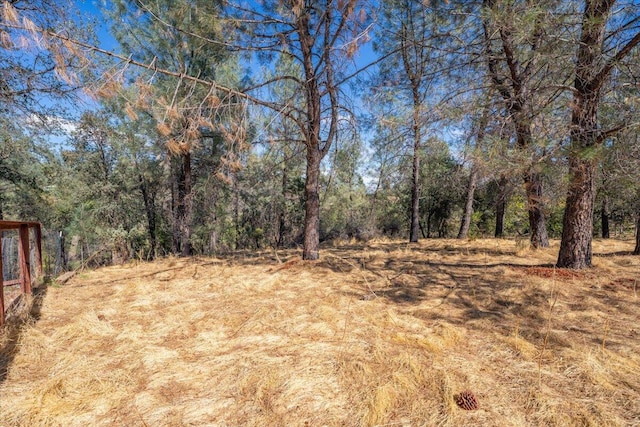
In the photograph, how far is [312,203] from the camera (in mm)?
5711

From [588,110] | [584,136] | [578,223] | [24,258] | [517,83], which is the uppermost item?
[517,83]

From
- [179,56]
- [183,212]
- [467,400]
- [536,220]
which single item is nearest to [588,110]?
[536,220]

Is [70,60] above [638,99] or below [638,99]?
above

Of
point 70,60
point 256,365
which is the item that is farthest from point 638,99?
point 70,60

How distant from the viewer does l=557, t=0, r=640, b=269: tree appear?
11.3 feet

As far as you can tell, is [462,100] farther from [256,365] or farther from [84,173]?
[84,173]

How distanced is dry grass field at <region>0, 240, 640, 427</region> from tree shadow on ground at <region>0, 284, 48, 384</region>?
20 millimetres

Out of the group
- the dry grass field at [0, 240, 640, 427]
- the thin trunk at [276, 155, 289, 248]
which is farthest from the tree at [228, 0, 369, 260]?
the thin trunk at [276, 155, 289, 248]

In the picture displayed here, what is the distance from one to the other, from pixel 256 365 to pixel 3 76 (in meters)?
4.85

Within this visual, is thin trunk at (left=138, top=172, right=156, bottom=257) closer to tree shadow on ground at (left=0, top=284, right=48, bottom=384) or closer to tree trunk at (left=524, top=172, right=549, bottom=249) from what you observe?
tree shadow on ground at (left=0, top=284, right=48, bottom=384)

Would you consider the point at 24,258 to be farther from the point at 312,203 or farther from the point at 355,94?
the point at 355,94

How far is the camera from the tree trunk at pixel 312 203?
18.5 feet

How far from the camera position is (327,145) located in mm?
5703

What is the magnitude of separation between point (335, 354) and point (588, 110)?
4.25m
